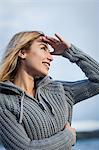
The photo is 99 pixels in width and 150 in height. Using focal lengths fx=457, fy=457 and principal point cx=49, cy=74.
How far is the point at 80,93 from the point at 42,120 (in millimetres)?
180

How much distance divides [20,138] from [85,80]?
307mm

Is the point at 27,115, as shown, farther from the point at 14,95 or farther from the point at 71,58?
the point at 71,58

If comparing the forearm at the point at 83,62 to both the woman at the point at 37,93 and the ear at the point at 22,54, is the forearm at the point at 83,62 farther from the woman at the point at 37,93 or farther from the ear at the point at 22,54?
the ear at the point at 22,54

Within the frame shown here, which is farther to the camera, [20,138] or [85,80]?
[85,80]

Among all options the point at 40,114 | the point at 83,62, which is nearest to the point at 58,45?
the point at 83,62

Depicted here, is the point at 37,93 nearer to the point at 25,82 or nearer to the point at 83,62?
the point at 25,82

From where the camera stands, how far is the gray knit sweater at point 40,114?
4.39 feet

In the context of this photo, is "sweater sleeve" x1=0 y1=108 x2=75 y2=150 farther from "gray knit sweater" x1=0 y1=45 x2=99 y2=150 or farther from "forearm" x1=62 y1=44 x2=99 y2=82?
"forearm" x1=62 y1=44 x2=99 y2=82

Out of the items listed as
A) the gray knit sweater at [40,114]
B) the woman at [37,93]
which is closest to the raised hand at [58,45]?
the woman at [37,93]

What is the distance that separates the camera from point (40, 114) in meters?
1.36

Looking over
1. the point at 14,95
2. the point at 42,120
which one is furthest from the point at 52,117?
the point at 14,95

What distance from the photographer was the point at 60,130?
138 cm

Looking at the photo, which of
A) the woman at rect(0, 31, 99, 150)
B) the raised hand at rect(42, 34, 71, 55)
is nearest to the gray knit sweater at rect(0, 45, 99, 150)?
the woman at rect(0, 31, 99, 150)

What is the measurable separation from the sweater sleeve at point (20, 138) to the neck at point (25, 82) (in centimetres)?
11
